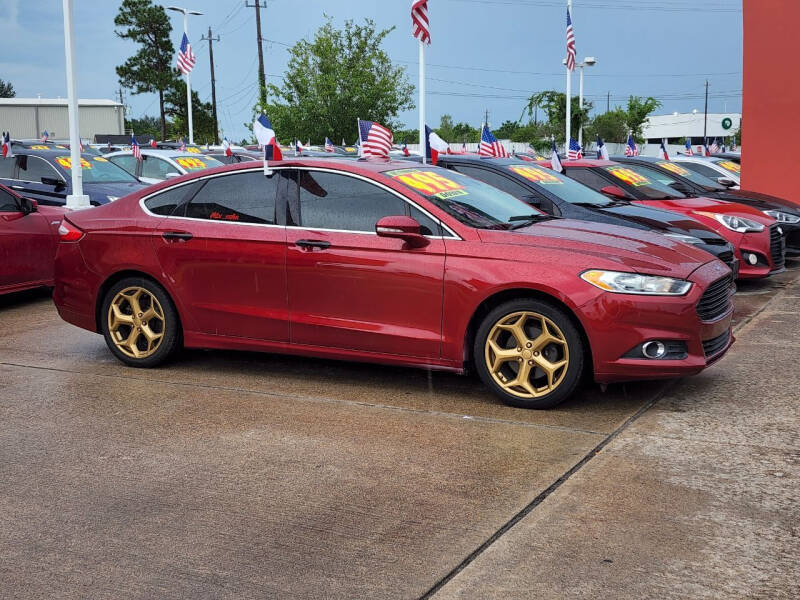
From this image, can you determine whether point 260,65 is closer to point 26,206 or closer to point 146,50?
point 146,50

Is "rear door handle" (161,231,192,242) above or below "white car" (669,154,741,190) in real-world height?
below

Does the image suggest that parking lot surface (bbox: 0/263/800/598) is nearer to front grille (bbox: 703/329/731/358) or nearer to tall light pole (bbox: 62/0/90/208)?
front grille (bbox: 703/329/731/358)

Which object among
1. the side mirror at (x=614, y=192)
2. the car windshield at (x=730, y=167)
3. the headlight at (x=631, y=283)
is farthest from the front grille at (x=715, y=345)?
the car windshield at (x=730, y=167)

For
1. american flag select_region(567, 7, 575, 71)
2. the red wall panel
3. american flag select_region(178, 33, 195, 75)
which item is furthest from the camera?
american flag select_region(178, 33, 195, 75)

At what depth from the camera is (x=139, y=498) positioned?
443 centimetres

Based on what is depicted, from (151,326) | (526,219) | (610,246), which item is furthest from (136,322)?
(610,246)

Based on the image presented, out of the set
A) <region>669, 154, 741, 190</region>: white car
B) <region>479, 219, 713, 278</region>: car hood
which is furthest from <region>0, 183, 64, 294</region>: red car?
<region>669, 154, 741, 190</region>: white car

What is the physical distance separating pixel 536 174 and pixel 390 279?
3921 mm

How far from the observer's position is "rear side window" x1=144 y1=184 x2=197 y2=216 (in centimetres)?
698

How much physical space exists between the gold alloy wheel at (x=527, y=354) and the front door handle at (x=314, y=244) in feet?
4.18

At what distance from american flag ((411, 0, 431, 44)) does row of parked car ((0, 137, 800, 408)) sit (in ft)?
29.1

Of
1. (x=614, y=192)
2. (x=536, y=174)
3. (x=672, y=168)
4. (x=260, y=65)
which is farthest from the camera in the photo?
(x=260, y=65)

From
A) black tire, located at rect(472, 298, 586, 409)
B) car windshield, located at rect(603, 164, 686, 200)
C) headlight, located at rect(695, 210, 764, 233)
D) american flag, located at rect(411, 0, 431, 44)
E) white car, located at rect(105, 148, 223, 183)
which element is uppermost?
american flag, located at rect(411, 0, 431, 44)

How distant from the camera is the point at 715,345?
600 centimetres
